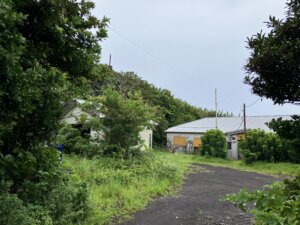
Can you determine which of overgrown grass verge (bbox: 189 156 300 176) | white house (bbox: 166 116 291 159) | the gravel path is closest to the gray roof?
white house (bbox: 166 116 291 159)

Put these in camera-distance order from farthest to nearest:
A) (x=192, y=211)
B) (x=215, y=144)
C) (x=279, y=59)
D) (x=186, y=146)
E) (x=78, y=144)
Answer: (x=186, y=146) → (x=215, y=144) → (x=78, y=144) → (x=192, y=211) → (x=279, y=59)

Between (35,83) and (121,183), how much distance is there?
738 centimetres

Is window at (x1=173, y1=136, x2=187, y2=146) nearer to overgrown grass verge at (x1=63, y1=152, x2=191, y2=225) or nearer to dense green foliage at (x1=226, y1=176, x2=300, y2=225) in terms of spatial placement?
overgrown grass verge at (x1=63, y1=152, x2=191, y2=225)

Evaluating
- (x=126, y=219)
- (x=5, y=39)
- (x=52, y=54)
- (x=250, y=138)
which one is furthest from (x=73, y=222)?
(x=250, y=138)

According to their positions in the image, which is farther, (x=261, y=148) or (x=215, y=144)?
(x=215, y=144)

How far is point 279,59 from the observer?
3514 millimetres

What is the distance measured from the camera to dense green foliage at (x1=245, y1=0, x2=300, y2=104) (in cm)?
344

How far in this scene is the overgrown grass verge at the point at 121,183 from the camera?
22.8ft

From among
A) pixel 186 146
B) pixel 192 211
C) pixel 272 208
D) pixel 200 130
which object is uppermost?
pixel 200 130

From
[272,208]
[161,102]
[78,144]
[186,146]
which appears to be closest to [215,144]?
[186,146]

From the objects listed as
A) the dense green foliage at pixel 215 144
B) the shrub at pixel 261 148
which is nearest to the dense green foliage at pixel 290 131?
the shrub at pixel 261 148

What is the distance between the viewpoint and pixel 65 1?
11.3ft

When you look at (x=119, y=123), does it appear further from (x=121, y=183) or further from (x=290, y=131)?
(x=290, y=131)

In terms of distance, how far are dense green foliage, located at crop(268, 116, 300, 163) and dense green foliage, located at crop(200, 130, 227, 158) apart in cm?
2050
